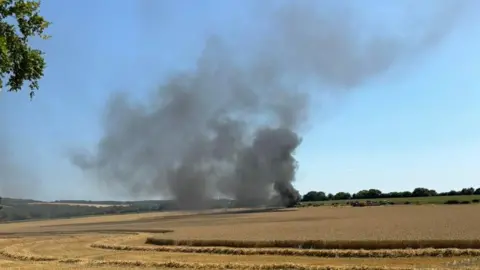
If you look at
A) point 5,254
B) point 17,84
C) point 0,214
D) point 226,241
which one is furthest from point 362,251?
point 0,214

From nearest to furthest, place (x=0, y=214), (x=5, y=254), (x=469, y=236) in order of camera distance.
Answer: (x=469, y=236) < (x=5, y=254) < (x=0, y=214)

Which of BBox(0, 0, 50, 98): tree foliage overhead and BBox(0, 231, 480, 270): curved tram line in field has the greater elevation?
BBox(0, 0, 50, 98): tree foliage overhead

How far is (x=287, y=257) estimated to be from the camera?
1512 inches

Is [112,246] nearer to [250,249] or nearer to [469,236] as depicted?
[250,249]

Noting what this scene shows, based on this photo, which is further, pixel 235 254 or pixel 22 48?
pixel 235 254

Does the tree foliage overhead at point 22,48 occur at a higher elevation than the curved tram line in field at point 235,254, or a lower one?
higher

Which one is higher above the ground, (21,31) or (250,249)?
(21,31)

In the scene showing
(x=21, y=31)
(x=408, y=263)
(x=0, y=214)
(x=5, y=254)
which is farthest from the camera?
(x=0, y=214)

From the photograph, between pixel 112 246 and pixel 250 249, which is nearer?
pixel 250 249

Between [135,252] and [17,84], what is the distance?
26.2 m

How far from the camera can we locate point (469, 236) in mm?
41219

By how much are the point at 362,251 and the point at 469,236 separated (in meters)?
9.25

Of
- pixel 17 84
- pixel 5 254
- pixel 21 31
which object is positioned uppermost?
pixel 21 31

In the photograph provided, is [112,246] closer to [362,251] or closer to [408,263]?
[362,251]
